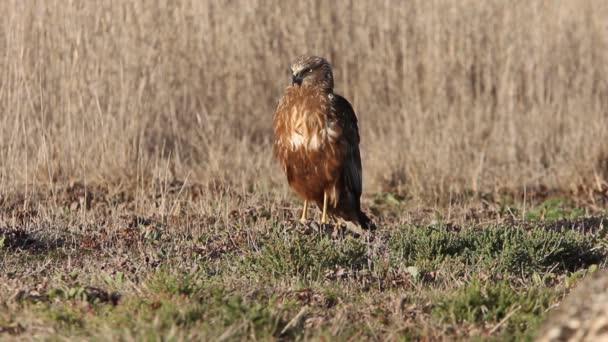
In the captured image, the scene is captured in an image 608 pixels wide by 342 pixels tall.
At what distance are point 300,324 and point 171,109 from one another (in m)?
6.65

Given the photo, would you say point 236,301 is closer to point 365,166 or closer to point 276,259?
point 276,259

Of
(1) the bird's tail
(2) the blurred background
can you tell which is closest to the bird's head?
(1) the bird's tail

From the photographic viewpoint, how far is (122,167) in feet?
31.6

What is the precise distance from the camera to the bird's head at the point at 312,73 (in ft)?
27.5

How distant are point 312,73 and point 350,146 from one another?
0.72 metres

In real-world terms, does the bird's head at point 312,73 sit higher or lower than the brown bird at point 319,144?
higher

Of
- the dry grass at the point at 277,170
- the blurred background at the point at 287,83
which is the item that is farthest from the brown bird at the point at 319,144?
the blurred background at the point at 287,83

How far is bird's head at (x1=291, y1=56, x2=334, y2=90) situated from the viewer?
330 inches

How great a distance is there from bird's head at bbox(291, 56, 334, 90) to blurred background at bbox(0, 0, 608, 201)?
1758mm

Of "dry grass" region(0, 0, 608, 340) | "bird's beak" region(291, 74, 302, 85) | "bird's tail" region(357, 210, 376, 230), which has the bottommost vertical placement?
"bird's tail" region(357, 210, 376, 230)

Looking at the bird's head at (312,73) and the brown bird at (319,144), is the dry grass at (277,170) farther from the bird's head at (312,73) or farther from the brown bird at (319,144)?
the bird's head at (312,73)

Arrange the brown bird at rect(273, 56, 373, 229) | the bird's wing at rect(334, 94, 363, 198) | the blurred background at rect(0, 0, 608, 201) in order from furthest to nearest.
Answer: the blurred background at rect(0, 0, 608, 201), the bird's wing at rect(334, 94, 363, 198), the brown bird at rect(273, 56, 373, 229)

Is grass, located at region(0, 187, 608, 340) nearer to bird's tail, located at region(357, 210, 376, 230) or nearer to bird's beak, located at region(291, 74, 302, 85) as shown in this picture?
bird's tail, located at region(357, 210, 376, 230)

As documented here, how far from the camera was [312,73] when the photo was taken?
845cm
